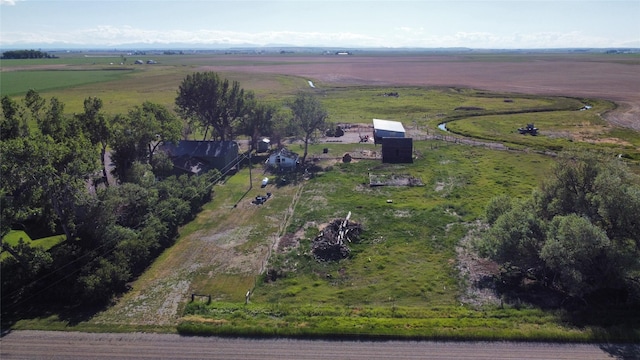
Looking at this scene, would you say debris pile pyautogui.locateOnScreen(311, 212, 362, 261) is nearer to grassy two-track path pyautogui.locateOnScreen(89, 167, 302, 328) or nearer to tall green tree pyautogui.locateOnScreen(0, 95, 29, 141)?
grassy two-track path pyautogui.locateOnScreen(89, 167, 302, 328)

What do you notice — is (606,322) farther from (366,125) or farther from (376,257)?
(366,125)

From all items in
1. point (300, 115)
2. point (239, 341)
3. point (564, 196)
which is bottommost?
point (239, 341)

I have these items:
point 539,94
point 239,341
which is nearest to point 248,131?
point 239,341

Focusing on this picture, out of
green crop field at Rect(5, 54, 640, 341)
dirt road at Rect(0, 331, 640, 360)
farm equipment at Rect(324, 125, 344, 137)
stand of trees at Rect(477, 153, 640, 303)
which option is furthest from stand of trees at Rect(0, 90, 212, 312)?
farm equipment at Rect(324, 125, 344, 137)

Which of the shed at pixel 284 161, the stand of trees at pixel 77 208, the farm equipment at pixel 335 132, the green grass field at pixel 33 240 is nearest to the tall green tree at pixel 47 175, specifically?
the stand of trees at pixel 77 208

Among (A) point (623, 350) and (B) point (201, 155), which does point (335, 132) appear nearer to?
(B) point (201, 155)

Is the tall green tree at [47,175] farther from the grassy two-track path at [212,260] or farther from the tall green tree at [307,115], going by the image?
the tall green tree at [307,115]

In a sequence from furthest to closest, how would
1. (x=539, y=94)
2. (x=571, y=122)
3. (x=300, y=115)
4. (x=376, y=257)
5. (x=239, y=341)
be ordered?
(x=539, y=94), (x=571, y=122), (x=300, y=115), (x=376, y=257), (x=239, y=341)
